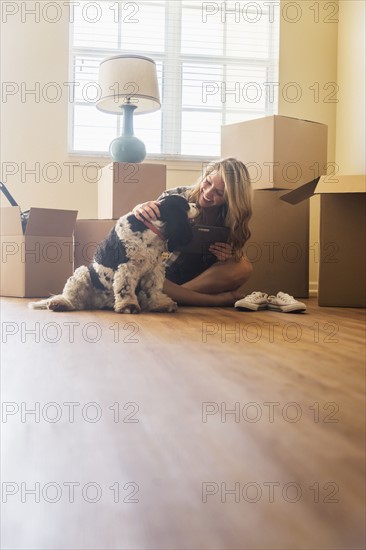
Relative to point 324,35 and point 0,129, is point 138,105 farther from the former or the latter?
point 324,35

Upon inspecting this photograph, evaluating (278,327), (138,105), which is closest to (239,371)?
(278,327)

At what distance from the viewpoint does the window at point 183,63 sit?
13.4ft

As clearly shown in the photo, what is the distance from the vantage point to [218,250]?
267cm

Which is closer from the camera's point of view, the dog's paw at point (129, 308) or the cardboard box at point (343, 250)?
the dog's paw at point (129, 308)

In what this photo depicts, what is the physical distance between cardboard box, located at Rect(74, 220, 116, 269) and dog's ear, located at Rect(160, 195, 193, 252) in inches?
38.5

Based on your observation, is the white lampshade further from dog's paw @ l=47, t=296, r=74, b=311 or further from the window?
dog's paw @ l=47, t=296, r=74, b=311

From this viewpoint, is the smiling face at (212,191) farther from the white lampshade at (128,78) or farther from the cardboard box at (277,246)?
the white lampshade at (128,78)

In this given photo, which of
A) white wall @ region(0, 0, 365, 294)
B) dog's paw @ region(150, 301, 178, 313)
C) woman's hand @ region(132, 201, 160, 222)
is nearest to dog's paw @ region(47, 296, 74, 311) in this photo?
dog's paw @ region(150, 301, 178, 313)

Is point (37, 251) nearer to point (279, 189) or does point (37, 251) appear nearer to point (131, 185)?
point (131, 185)

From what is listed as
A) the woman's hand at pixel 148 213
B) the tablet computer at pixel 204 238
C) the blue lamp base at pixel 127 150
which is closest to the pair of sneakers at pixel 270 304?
the tablet computer at pixel 204 238

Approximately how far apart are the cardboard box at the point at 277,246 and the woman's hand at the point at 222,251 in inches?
27.6

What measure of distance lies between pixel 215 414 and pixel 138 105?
2997 mm

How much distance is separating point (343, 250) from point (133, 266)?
44.2 inches

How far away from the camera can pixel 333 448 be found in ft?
2.50
